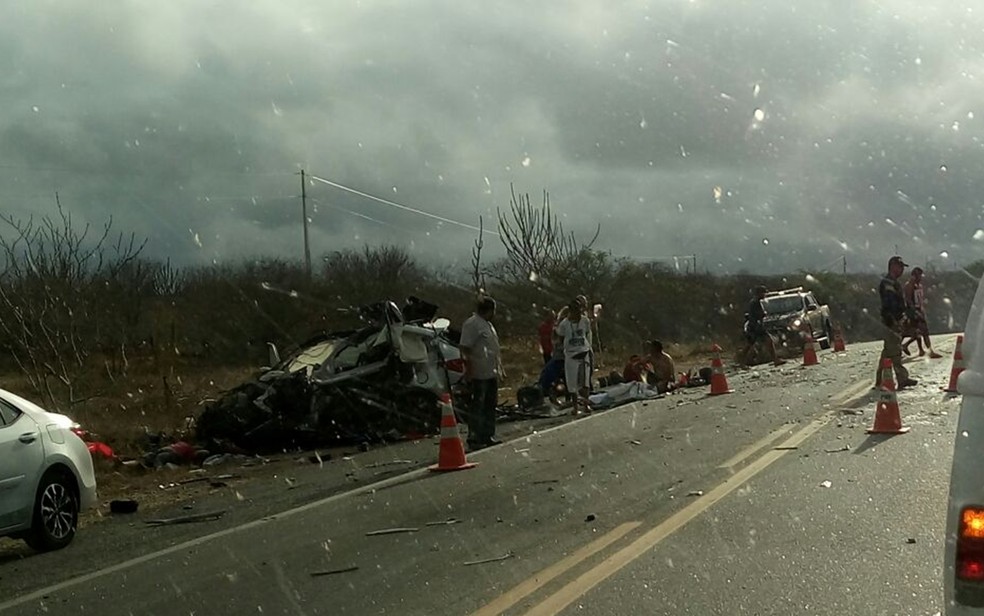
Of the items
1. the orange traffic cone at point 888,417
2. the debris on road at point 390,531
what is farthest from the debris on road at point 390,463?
the orange traffic cone at point 888,417

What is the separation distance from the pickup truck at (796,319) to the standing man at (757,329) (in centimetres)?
216

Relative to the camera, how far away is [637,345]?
1737 inches

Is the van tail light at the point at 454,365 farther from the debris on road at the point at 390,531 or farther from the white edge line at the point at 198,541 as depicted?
the debris on road at the point at 390,531

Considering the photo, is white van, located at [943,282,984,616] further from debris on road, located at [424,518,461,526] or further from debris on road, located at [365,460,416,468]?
debris on road, located at [365,460,416,468]

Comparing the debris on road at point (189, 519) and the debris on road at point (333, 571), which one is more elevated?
the debris on road at point (333, 571)

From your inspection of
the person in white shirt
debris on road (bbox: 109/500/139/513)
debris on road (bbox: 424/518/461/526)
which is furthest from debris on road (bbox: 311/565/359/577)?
the person in white shirt

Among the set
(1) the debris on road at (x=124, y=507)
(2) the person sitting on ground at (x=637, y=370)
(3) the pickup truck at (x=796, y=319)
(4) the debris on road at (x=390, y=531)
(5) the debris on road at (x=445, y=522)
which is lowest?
(1) the debris on road at (x=124, y=507)

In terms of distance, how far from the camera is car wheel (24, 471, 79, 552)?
9341 mm

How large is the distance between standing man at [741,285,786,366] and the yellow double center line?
1535 centimetres

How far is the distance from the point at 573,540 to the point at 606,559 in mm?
702

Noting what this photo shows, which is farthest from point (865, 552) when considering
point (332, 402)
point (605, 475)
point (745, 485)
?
point (332, 402)

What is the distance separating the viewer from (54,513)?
376 inches

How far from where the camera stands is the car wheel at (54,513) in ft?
30.6

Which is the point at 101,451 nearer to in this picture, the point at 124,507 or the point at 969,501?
the point at 124,507
